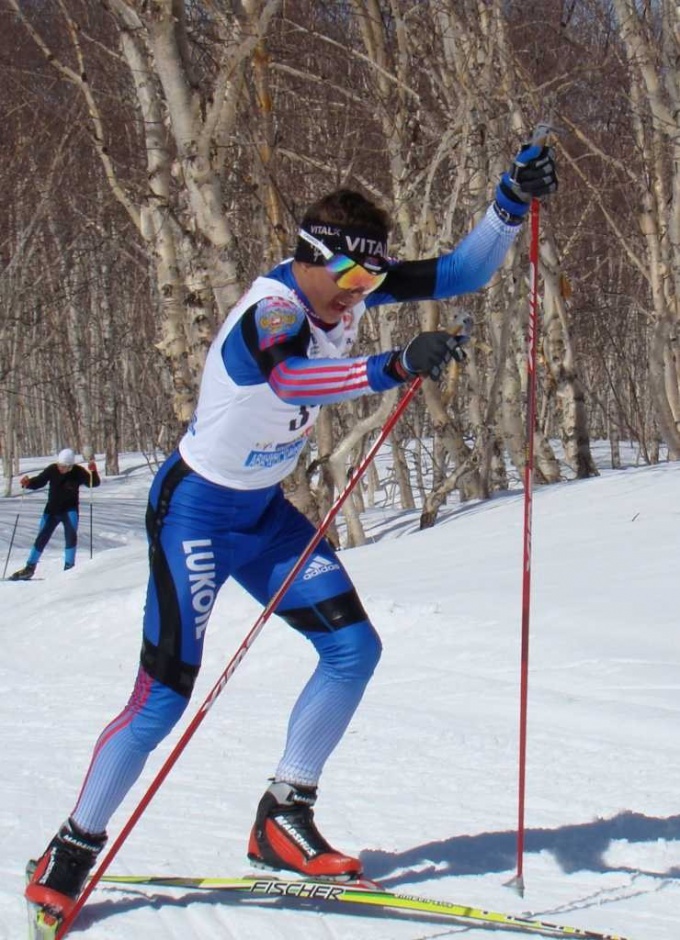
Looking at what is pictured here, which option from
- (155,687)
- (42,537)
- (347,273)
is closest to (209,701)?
(155,687)

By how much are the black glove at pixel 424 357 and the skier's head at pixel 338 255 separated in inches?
15.7

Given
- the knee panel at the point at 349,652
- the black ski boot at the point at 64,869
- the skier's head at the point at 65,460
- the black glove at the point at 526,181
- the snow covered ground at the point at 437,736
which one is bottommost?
the snow covered ground at the point at 437,736

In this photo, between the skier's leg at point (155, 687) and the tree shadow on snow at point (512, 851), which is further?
the tree shadow on snow at point (512, 851)

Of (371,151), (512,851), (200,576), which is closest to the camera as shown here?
(200,576)

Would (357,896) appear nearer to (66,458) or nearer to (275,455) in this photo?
(275,455)

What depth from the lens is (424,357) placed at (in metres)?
2.93

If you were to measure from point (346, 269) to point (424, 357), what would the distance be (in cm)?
48

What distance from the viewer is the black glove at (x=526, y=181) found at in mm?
3559

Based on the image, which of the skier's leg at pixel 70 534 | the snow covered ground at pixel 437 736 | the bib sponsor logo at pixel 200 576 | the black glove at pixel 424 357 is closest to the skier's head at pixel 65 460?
the skier's leg at pixel 70 534

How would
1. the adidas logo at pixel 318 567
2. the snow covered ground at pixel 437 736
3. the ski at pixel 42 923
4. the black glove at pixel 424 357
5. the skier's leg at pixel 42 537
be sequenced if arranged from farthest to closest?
1. the skier's leg at pixel 42 537
2. the adidas logo at pixel 318 567
3. the snow covered ground at pixel 437 736
4. the ski at pixel 42 923
5. the black glove at pixel 424 357

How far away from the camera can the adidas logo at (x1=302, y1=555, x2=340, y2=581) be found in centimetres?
349

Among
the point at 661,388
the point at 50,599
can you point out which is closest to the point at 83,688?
the point at 50,599

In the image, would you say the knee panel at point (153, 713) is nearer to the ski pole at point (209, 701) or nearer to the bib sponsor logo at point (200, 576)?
the ski pole at point (209, 701)

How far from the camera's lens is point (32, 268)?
1174 inches
